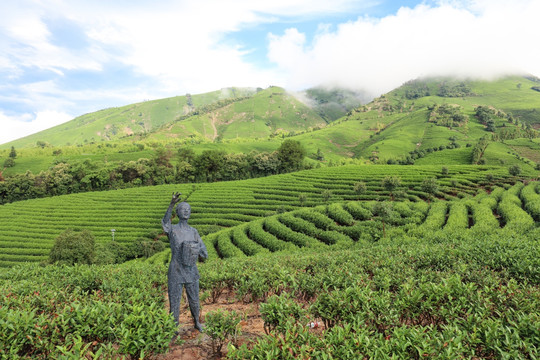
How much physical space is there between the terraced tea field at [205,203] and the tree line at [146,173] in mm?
16658

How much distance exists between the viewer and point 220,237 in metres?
31.6

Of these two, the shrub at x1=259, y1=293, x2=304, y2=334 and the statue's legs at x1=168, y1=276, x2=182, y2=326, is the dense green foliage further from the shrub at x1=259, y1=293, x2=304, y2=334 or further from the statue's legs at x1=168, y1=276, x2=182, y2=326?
the shrub at x1=259, y1=293, x2=304, y2=334

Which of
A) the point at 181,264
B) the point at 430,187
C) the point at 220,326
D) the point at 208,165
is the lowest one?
the point at 430,187

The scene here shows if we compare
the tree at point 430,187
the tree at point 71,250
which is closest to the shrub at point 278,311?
the tree at point 71,250

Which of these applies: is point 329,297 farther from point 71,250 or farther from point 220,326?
point 71,250

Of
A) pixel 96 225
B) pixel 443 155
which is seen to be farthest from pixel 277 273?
pixel 443 155

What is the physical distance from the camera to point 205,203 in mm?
50938

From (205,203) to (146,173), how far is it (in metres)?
38.3

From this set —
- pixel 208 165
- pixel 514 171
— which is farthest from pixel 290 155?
pixel 514 171

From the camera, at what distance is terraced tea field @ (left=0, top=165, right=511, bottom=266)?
131 feet

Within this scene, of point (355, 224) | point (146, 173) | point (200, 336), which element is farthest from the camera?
point (146, 173)

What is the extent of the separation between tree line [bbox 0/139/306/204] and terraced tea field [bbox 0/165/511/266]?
54.7 feet

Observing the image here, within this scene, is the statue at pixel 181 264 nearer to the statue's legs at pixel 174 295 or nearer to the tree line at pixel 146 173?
the statue's legs at pixel 174 295

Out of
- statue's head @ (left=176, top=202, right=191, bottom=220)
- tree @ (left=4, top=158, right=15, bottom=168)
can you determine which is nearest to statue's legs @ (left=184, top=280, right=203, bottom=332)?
statue's head @ (left=176, top=202, right=191, bottom=220)
